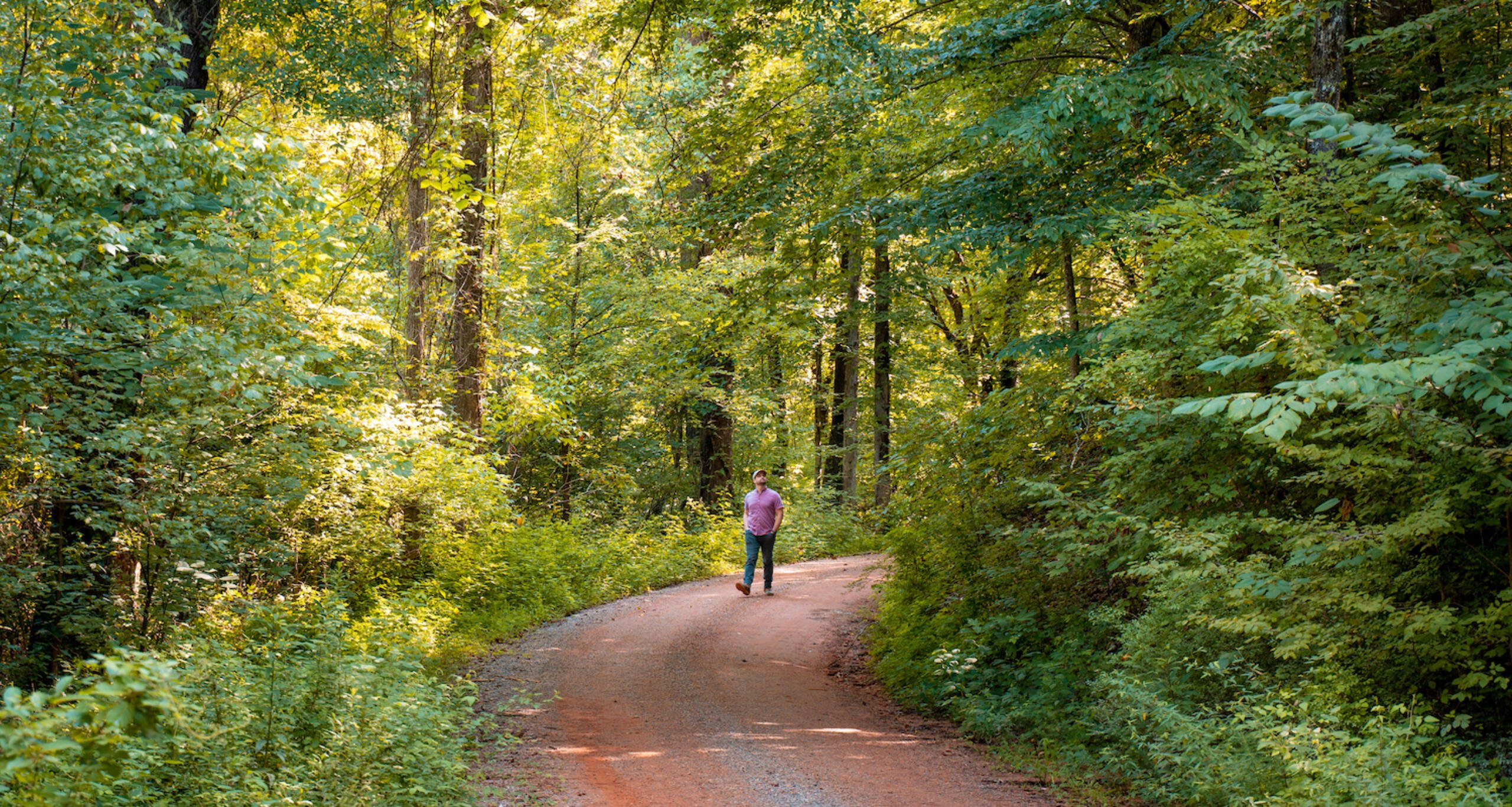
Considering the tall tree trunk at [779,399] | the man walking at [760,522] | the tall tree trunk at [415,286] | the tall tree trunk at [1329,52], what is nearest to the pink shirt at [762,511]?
the man walking at [760,522]

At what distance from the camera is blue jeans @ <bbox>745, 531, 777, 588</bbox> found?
15.6 m

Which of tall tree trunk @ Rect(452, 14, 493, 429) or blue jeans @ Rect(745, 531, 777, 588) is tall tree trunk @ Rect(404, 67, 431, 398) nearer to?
tall tree trunk @ Rect(452, 14, 493, 429)

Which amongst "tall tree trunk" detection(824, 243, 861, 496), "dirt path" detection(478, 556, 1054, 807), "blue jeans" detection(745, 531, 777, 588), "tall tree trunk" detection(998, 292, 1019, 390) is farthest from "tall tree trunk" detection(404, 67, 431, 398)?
"tall tree trunk" detection(824, 243, 861, 496)

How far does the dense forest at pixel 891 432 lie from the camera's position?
17.3 ft

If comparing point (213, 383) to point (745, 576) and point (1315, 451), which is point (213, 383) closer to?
point (1315, 451)

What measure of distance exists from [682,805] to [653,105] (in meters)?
8.64

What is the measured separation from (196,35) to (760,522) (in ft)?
31.9

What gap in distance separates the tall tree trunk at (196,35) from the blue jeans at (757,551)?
372 inches

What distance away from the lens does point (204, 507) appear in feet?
25.3

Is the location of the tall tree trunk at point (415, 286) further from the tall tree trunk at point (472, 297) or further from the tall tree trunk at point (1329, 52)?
the tall tree trunk at point (1329, 52)

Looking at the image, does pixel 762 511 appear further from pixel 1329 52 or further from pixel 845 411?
pixel 845 411

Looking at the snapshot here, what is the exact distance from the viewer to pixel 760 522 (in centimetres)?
1540

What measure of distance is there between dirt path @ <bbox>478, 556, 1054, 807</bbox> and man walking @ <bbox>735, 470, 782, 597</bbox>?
1527 millimetres

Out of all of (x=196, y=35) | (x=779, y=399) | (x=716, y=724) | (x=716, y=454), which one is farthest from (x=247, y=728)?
(x=779, y=399)
